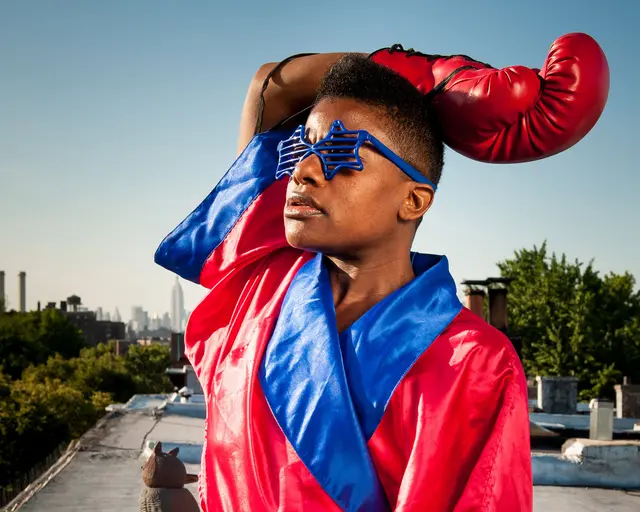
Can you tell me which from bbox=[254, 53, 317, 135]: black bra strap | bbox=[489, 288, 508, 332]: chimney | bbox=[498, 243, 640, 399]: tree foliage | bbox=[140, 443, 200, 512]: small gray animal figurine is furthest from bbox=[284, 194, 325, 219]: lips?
bbox=[498, 243, 640, 399]: tree foliage

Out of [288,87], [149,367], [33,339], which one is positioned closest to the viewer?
[288,87]

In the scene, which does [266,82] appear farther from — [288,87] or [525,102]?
[525,102]

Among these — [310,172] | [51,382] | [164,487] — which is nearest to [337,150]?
[310,172]

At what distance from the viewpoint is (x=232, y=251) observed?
2.07 meters

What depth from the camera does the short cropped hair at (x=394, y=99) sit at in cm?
179

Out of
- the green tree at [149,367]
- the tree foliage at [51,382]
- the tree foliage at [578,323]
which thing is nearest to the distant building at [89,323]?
the tree foliage at [51,382]

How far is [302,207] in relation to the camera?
1.77 meters

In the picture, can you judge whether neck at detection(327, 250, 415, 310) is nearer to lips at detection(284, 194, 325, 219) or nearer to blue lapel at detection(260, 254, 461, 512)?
blue lapel at detection(260, 254, 461, 512)

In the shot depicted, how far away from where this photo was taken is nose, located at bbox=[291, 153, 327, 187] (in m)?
1.75

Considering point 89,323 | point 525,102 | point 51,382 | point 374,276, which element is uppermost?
point 525,102

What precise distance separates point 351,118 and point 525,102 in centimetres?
39

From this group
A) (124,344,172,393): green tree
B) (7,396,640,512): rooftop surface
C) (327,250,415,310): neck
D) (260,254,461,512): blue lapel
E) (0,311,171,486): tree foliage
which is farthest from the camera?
(124,344,172,393): green tree

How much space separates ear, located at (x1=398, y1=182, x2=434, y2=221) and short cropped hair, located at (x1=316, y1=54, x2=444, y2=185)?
4 cm

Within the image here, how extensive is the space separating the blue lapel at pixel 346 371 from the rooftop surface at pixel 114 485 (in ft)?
15.4
